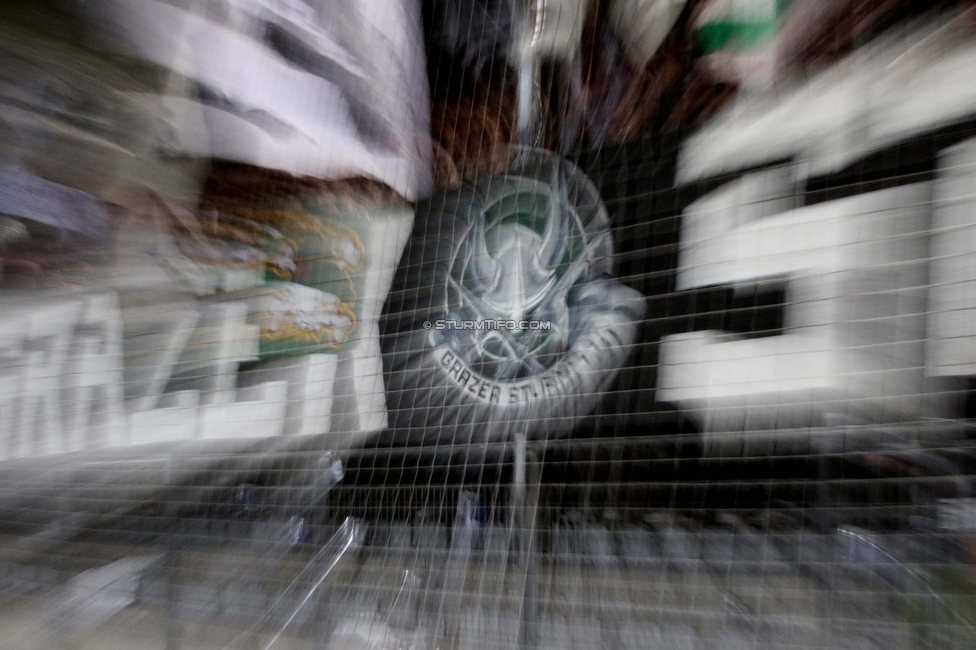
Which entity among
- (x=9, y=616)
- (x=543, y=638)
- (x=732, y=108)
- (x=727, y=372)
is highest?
(x=732, y=108)

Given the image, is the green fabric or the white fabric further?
the white fabric

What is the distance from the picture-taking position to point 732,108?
1.99ft

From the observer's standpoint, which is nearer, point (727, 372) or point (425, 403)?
point (727, 372)

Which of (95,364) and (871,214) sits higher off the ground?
(871,214)

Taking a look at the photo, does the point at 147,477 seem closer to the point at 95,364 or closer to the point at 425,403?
the point at 95,364

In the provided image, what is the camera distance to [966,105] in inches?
19.4

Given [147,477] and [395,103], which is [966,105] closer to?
[395,103]

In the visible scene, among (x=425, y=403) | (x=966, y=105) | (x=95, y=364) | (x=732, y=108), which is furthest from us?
(x=95, y=364)

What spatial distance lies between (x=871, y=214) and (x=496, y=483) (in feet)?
1.40

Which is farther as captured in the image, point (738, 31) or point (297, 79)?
point (297, 79)

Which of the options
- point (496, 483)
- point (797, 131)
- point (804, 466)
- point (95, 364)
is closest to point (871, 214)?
point (797, 131)

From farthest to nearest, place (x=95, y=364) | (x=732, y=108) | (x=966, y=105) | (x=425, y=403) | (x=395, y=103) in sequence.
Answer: (x=95, y=364) < (x=395, y=103) < (x=425, y=403) < (x=732, y=108) < (x=966, y=105)

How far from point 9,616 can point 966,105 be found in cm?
123

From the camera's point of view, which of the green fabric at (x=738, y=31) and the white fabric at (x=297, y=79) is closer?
the green fabric at (x=738, y=31)
